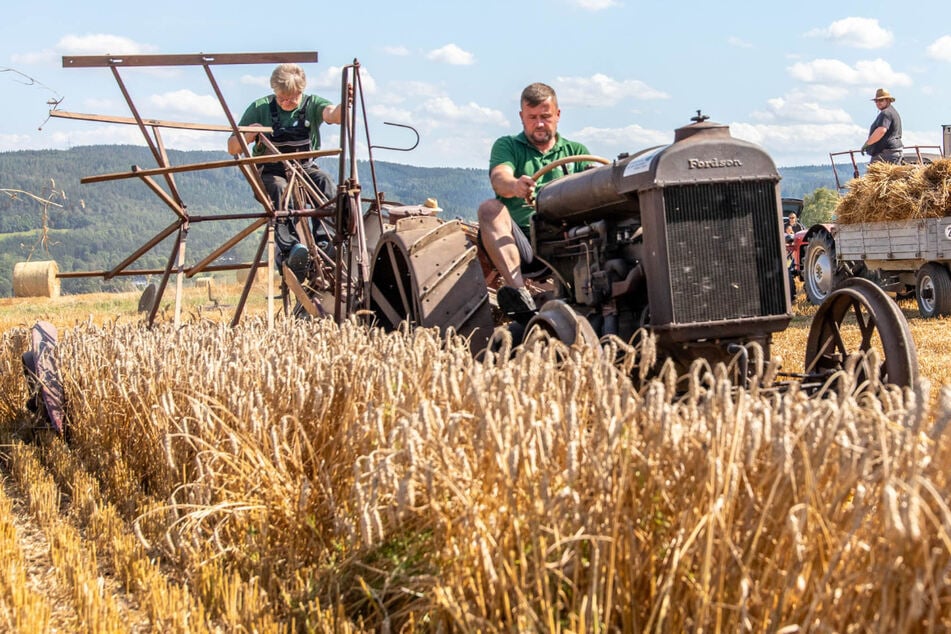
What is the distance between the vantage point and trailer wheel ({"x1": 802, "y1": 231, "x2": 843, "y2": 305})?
12.2m

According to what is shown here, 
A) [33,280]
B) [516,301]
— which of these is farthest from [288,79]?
[33,280]

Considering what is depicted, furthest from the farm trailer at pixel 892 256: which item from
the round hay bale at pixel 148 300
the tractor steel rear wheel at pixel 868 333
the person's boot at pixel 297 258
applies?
the round hay bale at pixel 148 300

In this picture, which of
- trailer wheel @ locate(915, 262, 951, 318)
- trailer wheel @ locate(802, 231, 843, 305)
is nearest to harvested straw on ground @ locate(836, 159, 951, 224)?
trailer wheel @ locate(915, 262, 951, 318)

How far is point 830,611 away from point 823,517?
21 cm

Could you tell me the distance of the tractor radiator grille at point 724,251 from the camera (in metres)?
4.24

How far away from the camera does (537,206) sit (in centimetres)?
544

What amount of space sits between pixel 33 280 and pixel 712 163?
23.8m

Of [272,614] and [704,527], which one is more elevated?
[704,527]

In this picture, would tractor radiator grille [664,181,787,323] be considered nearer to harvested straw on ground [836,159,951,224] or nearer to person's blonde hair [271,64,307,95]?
person's blonde hair [271,64,307,95]

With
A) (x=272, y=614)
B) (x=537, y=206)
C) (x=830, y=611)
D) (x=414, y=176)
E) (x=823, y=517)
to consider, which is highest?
(x=414, y=176)

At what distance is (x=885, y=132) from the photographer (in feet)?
40.2

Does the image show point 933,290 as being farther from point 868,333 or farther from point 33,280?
point 33,280

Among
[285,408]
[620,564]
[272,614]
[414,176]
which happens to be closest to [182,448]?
[285,408]

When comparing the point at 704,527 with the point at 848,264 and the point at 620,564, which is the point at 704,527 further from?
the point at 848,264
